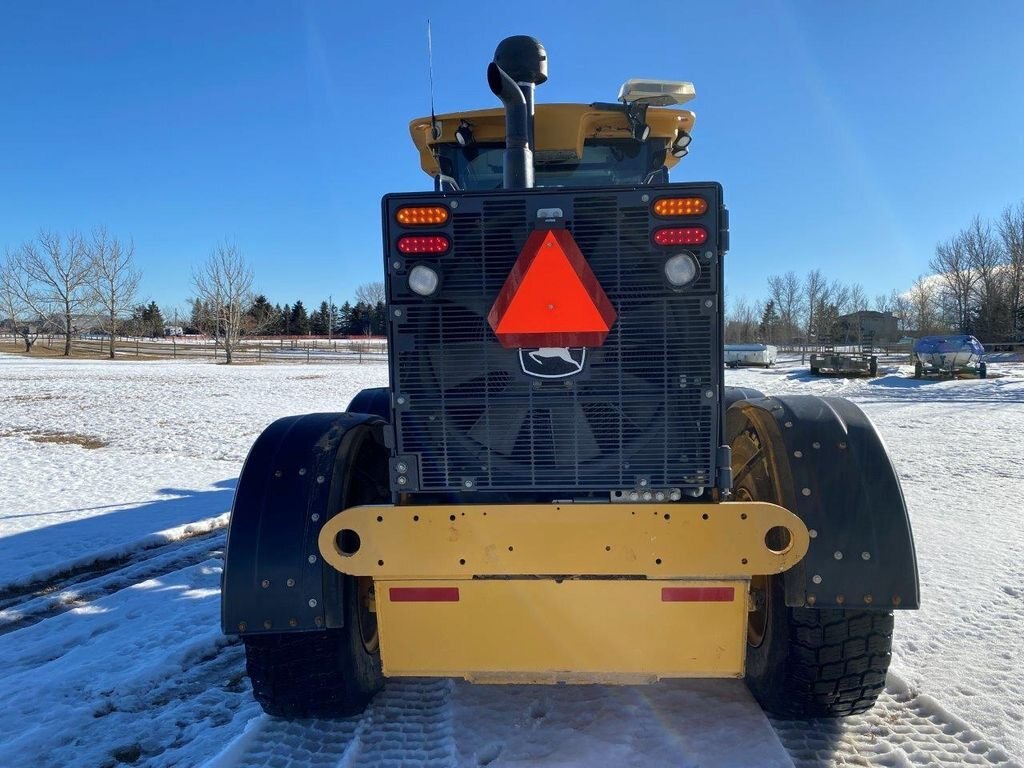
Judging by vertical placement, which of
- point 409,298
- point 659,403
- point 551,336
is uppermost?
point 409,298

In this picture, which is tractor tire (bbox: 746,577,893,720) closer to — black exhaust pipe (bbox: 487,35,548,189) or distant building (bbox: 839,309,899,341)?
black exhaust pipe (bbox: 487,35,548,189)

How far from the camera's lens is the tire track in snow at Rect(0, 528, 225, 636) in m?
4.28

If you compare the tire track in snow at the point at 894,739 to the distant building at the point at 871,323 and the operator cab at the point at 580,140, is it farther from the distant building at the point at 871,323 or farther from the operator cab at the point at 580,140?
the distant building at the point at 871,323

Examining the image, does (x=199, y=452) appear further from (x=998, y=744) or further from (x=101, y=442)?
(x=998, y=744)

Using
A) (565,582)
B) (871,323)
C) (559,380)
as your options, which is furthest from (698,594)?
(871,323)

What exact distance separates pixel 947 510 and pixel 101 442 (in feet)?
39.4

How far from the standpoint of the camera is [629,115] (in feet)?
11.6

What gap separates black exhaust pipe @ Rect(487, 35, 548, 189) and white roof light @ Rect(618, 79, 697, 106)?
716 mm

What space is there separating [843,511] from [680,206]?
1.28m

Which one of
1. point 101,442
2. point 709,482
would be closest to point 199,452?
point 101,442

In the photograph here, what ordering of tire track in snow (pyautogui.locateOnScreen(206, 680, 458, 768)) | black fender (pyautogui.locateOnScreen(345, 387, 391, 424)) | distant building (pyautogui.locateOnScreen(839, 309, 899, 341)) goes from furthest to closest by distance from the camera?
1. distant building (pyautogui.locateOnScreen(839, 309, 899, 341))
2. black fender (pyautogui.locateOnScreen(345, 387, 391, 424))
3. tire track in snow (pyautogui.locateOnScreen(206, 680, 458, 768))

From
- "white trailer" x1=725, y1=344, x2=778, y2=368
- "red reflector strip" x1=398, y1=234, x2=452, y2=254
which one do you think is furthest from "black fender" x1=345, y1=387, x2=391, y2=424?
"white trailer" x1=725, y1=344, x2=778, y2=368

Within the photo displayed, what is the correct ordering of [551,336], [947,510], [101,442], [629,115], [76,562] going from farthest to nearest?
[101,442]
[947,510]
[76,562]
[629,115]
[551,336]

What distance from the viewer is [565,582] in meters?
2.41
